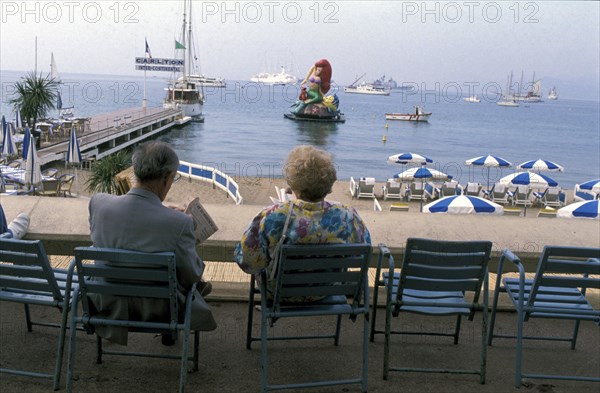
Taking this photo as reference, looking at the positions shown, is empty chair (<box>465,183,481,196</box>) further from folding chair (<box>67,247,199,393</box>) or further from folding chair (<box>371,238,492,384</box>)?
folding chair (<box>67,247,199,393</box>)

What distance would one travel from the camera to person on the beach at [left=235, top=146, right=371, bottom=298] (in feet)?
10.1

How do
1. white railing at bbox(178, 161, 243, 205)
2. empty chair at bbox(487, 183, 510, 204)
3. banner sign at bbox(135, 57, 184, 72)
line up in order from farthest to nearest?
banner sign at bbox(135, 57, 184, 72)
empty chair at bbox(487, 183, 510, 204)
white railing at bbox(178, 161, 243, 205)

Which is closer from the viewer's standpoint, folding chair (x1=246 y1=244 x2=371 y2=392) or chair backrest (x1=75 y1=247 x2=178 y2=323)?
chair backrest (x1=75 y1=247 x2=178 y2=323)

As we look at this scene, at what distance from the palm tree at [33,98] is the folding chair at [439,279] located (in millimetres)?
36503

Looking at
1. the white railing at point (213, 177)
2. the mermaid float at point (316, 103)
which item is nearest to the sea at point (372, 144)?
the mermaid float at point (316, 103)

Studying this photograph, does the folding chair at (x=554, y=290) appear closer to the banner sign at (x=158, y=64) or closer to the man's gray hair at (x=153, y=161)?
the man's gray hair at (x=153, y=161)

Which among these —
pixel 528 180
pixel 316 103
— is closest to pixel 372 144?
pixel 316 103

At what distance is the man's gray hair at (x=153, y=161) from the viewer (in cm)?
300

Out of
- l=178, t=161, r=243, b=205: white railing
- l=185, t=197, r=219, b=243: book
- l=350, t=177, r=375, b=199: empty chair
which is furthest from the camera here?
l=350, t=177, r=375, b=199: empty chair

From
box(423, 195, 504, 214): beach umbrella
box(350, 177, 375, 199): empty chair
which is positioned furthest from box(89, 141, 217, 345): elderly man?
box(350, 177, 375, 199): empty chair

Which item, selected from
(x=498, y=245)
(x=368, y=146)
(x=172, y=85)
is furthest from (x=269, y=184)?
(x=172, y=85)

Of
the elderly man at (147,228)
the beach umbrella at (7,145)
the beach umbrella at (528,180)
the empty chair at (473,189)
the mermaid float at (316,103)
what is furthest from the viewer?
the mermaid float at (316,103)

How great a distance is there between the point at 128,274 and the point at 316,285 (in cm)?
91

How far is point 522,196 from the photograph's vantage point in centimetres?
2834
